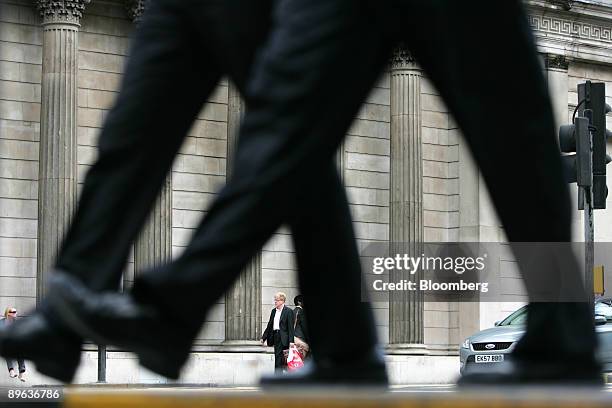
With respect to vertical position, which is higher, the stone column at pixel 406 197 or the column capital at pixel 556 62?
the column capital at pixel 556 62

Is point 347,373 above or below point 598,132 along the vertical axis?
below

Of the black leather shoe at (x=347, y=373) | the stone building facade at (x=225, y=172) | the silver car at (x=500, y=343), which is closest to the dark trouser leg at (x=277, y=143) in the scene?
the black leather shoe at (x=347, y=373)

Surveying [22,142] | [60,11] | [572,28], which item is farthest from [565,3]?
[22,142]

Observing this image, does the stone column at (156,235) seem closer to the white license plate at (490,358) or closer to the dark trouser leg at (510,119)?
the white license plate at (490,358)

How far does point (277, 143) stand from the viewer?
3092 millimetres

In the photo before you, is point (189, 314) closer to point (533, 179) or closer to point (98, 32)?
point (533, 179)

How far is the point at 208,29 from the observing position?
3373 mm

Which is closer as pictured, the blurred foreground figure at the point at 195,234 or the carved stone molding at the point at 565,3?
the blurred foreground figure at the point at 195,234

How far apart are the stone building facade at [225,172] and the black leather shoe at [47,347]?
89.9 ft

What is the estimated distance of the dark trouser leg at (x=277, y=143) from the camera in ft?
9.98

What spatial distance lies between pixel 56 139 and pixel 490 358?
39.1ft

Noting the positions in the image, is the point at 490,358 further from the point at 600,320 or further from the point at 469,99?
the point at 469,99

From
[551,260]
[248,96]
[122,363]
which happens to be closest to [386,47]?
[248,96]

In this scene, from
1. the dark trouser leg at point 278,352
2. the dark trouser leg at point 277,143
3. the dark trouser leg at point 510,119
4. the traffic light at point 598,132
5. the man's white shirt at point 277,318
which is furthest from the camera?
the man's white shirt at point 277,318
